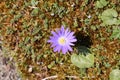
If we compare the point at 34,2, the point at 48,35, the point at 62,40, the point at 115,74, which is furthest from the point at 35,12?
the point at 115,74

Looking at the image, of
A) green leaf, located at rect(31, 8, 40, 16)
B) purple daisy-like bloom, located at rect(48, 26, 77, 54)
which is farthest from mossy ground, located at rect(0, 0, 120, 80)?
purple daisy-like bloom, located at rect(48, 26, 77, 54)

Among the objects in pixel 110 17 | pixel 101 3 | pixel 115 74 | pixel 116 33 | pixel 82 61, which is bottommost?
pixel 115 74

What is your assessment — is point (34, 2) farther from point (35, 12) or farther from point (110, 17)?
point (110, 17)

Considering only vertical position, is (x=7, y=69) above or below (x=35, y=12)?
→ below

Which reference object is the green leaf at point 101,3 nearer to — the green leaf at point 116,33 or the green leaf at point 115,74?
the green leaf at point 116,33

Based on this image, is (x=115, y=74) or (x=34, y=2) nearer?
(x=115, y=74)

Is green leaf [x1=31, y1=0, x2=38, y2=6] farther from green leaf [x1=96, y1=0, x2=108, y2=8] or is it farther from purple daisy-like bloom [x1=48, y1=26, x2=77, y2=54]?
green leaf [x1=96, y1=0, x2=108, y2=8]
